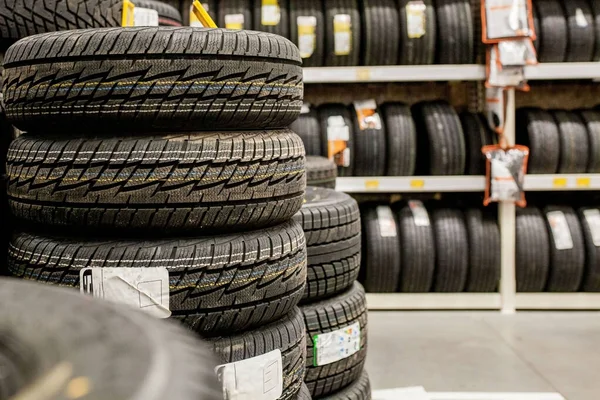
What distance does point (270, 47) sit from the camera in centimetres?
137

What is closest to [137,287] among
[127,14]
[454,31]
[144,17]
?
[127,14]

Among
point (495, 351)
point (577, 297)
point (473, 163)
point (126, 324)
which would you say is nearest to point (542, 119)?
point (473, 163)

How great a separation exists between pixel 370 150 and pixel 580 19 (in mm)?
1437

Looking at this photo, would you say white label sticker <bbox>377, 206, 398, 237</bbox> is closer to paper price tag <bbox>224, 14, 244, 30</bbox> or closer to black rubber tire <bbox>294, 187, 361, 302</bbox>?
paper price tag <bbox>224, 14, 244, 30</bbox>

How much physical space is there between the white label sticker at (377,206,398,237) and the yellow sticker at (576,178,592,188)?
111cm

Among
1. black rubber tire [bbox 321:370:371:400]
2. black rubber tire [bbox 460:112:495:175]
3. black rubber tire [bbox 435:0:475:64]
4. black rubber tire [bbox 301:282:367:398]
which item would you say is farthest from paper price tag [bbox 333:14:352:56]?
black rubber tire [bbox 321:370:371:400]

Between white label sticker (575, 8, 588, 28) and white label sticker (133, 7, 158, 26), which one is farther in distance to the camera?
white label sticker (575, 8, 588, 28)

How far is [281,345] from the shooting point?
1420mm

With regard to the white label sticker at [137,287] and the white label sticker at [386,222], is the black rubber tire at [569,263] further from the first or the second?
the white label sticker at [137,287]

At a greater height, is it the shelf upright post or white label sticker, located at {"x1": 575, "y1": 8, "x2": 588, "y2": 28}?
white label sticker, located at {"x1": 575, "y1": 8, "x2": 588, "y2": 28}

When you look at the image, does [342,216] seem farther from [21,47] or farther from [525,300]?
[525,300]

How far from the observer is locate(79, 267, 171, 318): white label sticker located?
4.05 ft

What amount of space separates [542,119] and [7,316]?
374cm

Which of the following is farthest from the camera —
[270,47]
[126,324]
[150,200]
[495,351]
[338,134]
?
[338,134]
